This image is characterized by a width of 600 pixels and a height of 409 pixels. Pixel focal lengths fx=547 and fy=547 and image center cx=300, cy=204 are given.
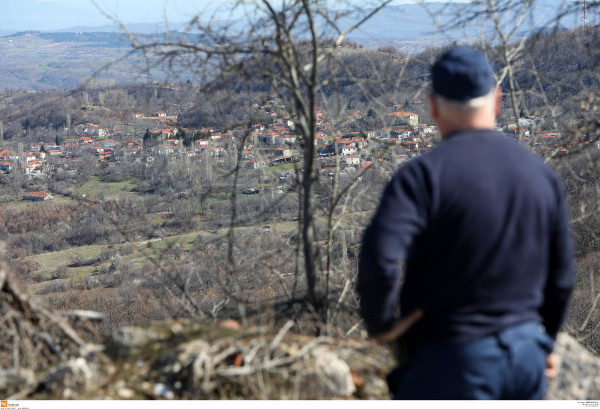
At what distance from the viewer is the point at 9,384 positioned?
7.34 ft

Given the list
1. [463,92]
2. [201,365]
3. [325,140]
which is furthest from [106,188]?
[463,92]

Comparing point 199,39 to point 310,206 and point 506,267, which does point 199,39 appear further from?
point 506,267

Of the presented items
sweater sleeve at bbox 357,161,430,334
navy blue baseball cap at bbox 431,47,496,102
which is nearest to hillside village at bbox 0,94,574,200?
navy blue baseball cap at bbox 431,47,496,102

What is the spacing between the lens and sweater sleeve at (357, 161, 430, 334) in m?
1.49

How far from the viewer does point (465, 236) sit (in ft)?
4.87

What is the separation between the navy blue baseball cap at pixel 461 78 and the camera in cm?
156

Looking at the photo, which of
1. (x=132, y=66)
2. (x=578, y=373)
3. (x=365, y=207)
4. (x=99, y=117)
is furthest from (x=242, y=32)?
(x=99, y=117)

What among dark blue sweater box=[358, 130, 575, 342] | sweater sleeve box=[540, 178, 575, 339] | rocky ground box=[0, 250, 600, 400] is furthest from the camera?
rocky ground box=[0, 250, 600, 400]

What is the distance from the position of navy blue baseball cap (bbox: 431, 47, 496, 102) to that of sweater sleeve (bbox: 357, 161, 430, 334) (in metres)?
0.26

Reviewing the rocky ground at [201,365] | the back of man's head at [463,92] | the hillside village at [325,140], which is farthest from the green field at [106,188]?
the back of man's head at [463,92]

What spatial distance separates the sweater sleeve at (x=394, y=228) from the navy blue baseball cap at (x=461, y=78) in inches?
10.1

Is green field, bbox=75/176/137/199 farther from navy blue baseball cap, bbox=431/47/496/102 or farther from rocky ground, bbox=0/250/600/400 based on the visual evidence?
navy blue baseball cap, bbox=431/47/496/102

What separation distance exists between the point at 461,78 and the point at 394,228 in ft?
1.56
